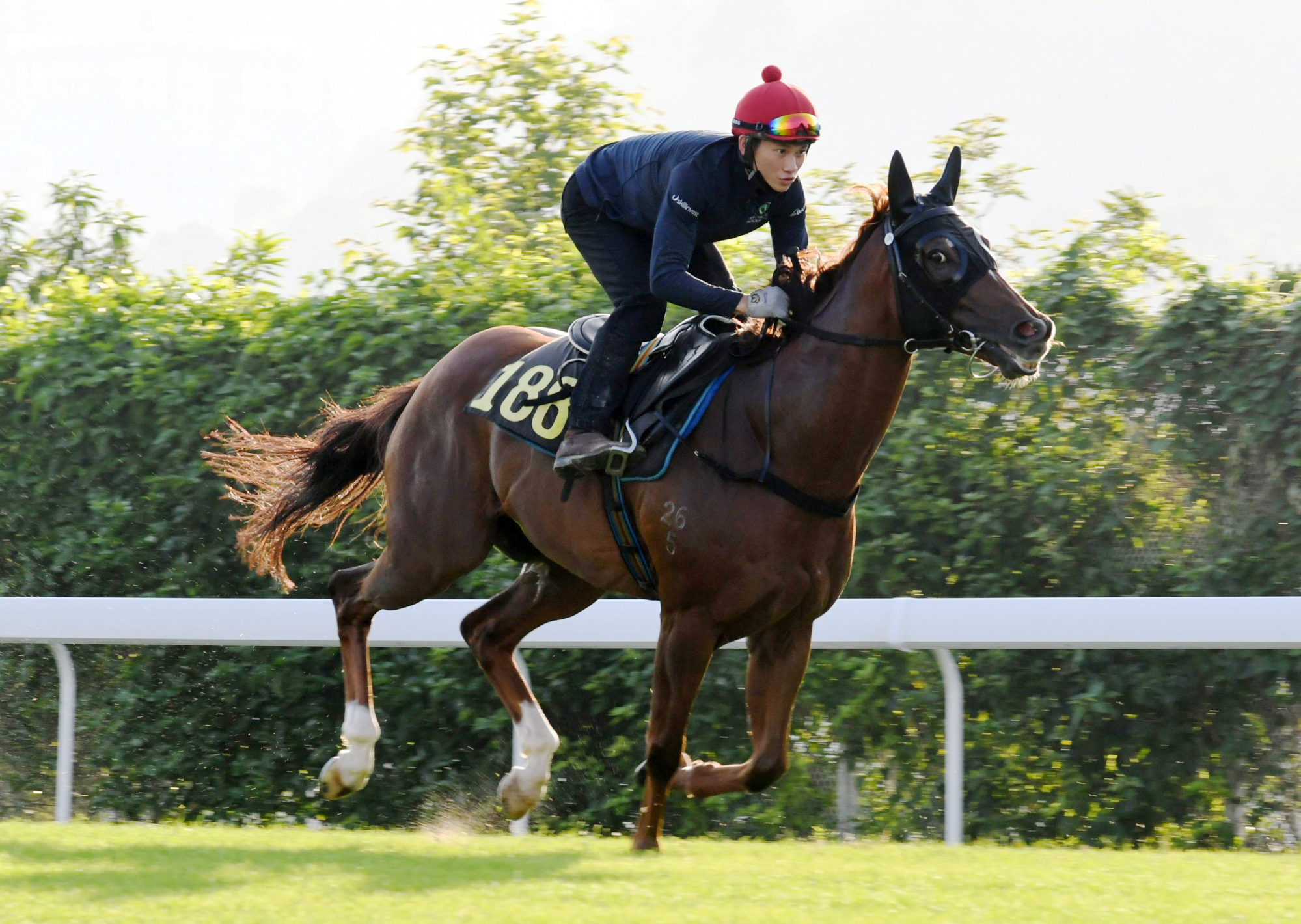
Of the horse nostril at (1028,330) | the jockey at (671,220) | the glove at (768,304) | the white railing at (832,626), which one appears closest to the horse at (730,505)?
the horse nostril at (1028,330)

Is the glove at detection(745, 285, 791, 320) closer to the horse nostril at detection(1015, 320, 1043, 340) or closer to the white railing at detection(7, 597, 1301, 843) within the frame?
the horse nostril at detection(1015, 320, 1043, 340)

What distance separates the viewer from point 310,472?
237 inches

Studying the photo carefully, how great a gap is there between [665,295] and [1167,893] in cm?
204

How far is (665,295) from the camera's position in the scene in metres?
4.50

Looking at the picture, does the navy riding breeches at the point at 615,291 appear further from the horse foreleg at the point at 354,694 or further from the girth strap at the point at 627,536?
the horse foreleg at the point at 354,694

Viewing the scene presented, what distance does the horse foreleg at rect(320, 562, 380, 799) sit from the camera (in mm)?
5387

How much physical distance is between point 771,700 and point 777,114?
169cm

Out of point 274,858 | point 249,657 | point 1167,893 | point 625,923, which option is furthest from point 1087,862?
point 249,657

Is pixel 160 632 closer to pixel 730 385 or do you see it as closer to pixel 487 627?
pixel 487 627

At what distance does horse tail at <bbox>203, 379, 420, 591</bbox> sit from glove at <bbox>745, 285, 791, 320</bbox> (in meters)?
1.89

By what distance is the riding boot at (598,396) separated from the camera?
4730 mm

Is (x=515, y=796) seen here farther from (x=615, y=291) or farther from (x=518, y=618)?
(x=615, y=291)

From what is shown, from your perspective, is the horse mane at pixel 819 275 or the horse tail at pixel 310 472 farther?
the horse tail at pixel 310 472

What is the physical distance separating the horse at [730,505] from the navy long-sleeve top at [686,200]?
0.96ft
